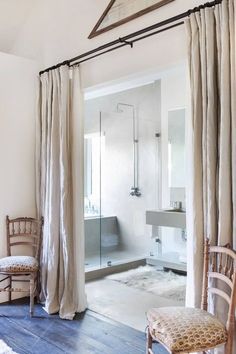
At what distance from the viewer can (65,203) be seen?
3424mm

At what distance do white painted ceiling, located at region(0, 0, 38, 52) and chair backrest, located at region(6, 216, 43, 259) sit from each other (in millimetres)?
2046

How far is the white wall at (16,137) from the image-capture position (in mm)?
3703

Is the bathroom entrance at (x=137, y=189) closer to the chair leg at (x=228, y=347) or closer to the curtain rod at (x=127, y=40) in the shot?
the curtain rod at (x=127, y=40)

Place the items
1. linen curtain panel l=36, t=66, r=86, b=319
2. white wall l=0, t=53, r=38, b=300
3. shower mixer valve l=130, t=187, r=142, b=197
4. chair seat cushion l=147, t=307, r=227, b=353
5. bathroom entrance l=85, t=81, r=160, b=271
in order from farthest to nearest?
1. shower mixer valve l=130, t=187, r=142, b=197
2. bathroom entrance l=85, t=81, r=160, b=271
3. white wall l=0, t=53, r=38, b=300
4. linen curtain panel l=36, t=66, r=86, b=319
5. chair seat cushion l=147, t=307, r=227, b=353

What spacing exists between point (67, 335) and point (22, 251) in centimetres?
121

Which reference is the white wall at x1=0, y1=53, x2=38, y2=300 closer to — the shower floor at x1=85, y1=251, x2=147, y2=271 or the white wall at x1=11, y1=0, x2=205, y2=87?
the white wall at x1=11, y1=0, x2=205, y2=87

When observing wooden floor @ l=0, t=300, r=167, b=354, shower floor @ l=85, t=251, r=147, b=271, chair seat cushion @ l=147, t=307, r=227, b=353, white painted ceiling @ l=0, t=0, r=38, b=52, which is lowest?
wooden floor @ l=0, t=300, r=167, b=354

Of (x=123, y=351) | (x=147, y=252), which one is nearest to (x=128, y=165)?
(x=147, y=252)

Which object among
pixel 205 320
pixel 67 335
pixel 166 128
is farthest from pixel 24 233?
pixel 166 128

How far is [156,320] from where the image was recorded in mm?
2033

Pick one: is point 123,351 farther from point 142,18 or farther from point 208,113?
point 142,18

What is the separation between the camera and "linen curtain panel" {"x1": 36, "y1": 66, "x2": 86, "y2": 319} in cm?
343

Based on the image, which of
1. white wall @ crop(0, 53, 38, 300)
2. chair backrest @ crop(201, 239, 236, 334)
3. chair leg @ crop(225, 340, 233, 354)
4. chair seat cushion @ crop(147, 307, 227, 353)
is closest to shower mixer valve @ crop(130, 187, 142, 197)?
white wall @ crop(0, 53, 38, 300)

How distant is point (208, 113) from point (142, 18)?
114cm
